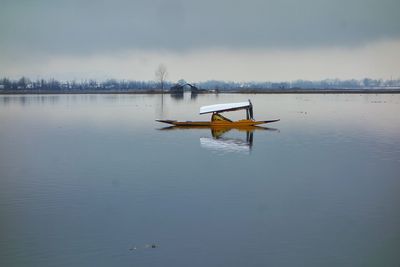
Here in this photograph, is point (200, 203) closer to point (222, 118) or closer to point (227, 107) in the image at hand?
point (227, 107)

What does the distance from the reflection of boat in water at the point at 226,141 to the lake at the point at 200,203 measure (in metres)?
0.17

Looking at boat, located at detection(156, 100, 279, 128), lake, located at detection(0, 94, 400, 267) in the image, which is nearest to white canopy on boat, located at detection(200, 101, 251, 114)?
boat, located at detection(156, 100, 279, 128)

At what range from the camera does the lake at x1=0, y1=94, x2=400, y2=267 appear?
1117cm

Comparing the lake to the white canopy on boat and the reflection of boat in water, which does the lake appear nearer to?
the reflection of boat in water

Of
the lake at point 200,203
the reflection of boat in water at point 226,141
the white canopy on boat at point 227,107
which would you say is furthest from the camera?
the white canopy on boat at point 227,107

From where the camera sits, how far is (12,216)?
13992 mm

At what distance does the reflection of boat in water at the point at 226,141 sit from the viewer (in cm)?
2710

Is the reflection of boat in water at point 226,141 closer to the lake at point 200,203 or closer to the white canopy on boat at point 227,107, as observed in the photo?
the lake at point 200,203

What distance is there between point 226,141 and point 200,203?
15411 mm

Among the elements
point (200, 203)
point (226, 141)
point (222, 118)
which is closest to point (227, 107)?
point (222, 118)

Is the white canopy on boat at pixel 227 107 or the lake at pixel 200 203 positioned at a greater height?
the white canopy on boat at pixel 227 107

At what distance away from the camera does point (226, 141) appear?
30406 millimetres

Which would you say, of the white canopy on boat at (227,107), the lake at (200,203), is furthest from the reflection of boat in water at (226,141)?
the white canopy on boat at (227,107)

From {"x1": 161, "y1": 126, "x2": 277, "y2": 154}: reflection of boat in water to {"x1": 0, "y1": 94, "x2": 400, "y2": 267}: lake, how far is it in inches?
6.8
